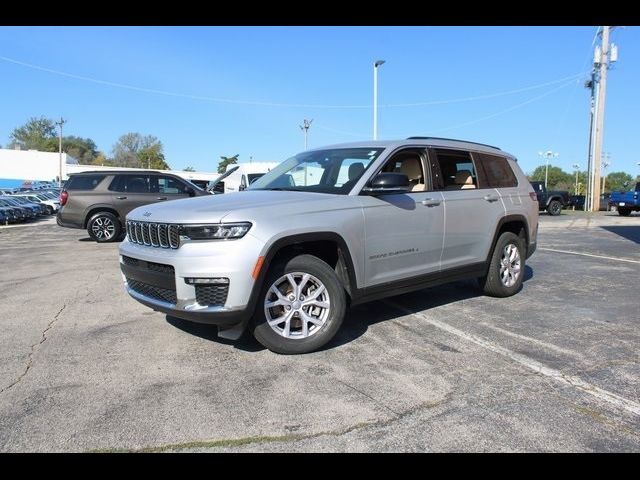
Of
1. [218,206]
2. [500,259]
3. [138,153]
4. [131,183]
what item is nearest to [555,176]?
[138,153]

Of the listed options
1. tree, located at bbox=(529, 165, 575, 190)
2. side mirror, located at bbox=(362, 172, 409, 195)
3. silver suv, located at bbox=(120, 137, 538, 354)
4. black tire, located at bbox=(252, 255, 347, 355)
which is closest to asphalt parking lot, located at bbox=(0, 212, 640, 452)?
black tire, located at bbox=(252, 255, 347, 355)

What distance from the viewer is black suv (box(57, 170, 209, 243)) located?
1288cm

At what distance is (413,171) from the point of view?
5.46 meters

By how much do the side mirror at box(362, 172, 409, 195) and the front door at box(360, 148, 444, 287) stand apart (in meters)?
0.06

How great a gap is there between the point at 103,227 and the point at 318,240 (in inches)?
409

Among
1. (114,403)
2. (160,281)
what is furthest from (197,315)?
(114,403)

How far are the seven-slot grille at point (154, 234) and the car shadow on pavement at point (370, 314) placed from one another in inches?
39.0

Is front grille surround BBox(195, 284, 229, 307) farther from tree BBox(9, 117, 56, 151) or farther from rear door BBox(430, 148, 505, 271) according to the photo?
tree BBox(9, 117, 56, 151)

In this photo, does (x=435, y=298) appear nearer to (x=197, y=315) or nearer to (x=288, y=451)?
(x=197, y=315)

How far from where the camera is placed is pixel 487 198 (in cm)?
596

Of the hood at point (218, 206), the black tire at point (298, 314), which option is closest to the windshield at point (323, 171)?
the hood at point (218, 206)

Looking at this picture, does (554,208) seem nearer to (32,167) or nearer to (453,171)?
(453,171)
